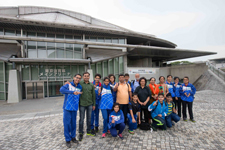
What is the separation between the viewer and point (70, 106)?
3064 millimetres

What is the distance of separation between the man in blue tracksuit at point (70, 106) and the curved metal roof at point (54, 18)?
33.0 ft

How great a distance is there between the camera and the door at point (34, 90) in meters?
11.0

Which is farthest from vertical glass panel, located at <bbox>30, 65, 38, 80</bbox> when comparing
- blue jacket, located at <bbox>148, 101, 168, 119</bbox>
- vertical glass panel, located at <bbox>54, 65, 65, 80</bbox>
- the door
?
blue jacket, located at <bbox>148, 101, 168, 119</bbox>

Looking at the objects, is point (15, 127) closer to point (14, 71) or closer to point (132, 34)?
point (14, 71)

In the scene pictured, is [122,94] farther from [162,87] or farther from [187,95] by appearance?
[187,95]

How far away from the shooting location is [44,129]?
4047mm

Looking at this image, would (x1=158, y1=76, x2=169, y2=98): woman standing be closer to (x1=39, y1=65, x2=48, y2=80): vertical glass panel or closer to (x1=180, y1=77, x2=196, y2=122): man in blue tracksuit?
(x1=180, y1=77, x2=196, y2=122): man in blue tracksuit

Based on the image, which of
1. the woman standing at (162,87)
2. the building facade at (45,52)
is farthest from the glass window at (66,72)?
the woman standing at (162,87)

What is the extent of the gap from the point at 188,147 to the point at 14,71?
12725 millimetres

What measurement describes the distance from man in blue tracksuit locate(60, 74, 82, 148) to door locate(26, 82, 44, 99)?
10.1m

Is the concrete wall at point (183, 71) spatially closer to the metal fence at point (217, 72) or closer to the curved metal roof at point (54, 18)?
the metal fence at point (217, 72)

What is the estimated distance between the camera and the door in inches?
432

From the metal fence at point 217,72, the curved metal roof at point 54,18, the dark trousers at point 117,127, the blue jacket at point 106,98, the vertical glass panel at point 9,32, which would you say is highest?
the curved metal roof at point 54,18

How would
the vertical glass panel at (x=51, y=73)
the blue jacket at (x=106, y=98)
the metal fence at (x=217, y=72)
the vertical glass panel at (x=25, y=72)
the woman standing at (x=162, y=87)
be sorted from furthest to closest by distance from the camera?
the metal fence at (x=217, y=72) < the vertical glass panel at (x=51, y=73) < the vertical glass panel at (x=25, y=72) < the woman standing at (x=162, y=87) < the blue jacket at (x=106, y=98)
